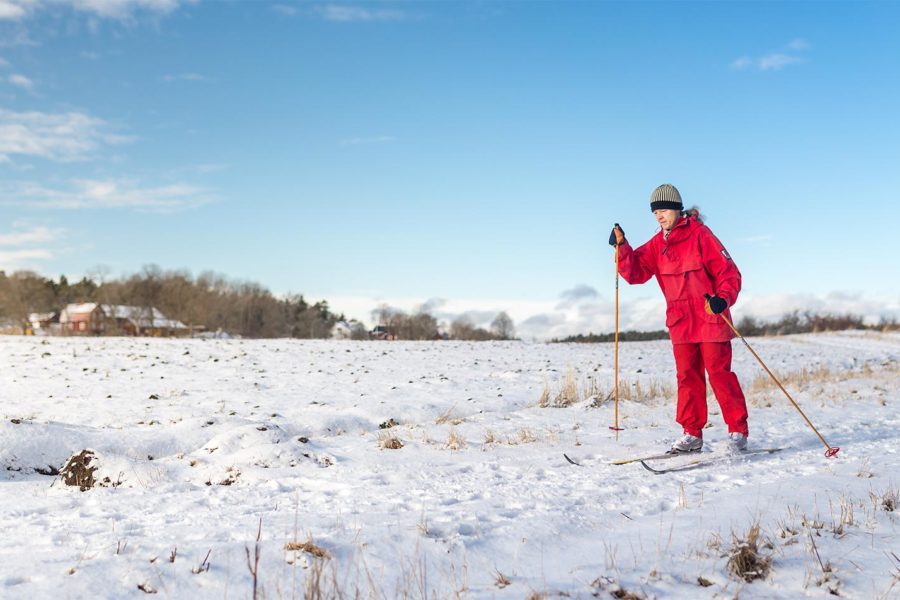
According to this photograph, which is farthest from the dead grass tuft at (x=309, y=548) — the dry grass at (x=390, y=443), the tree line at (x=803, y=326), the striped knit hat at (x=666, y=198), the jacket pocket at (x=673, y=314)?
the tree line at (x=803, y=326)

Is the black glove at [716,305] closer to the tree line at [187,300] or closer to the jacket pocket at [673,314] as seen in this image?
the jacket pocket at [673,314]

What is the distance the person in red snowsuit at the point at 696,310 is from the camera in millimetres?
6840

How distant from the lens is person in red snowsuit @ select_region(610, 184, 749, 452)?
22.4 feet

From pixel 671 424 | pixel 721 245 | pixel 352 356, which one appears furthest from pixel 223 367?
pixel 721 245

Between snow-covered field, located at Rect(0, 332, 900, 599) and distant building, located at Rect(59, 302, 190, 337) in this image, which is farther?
distant building, located at Rect(59, 302, 190, 337)

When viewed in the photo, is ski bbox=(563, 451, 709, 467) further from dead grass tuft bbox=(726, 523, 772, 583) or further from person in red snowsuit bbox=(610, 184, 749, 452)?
dead grass tuft bbox=(726, 523, 772, 583)

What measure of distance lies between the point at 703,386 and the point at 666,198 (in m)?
2.00

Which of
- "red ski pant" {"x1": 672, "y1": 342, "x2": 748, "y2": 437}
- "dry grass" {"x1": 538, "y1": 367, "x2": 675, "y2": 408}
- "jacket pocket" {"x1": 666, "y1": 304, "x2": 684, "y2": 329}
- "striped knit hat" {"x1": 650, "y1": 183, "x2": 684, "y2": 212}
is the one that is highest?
"striped knit hat" {"x1": 650, "y1": 183, "x2": 684, "y2": 212}

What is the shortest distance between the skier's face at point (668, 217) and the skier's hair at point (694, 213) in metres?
0.08

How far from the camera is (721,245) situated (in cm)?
690

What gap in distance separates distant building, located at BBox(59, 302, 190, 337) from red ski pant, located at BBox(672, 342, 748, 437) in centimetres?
5609

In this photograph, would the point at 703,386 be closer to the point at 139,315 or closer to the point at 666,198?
the point at 666,198

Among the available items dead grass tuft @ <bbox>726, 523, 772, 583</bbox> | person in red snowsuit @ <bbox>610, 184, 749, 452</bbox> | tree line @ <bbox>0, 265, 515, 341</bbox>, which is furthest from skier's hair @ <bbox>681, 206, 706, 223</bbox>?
tree line @ <bbox>0, 265, 515, 341</bbox>

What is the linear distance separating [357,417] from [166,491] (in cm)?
488
